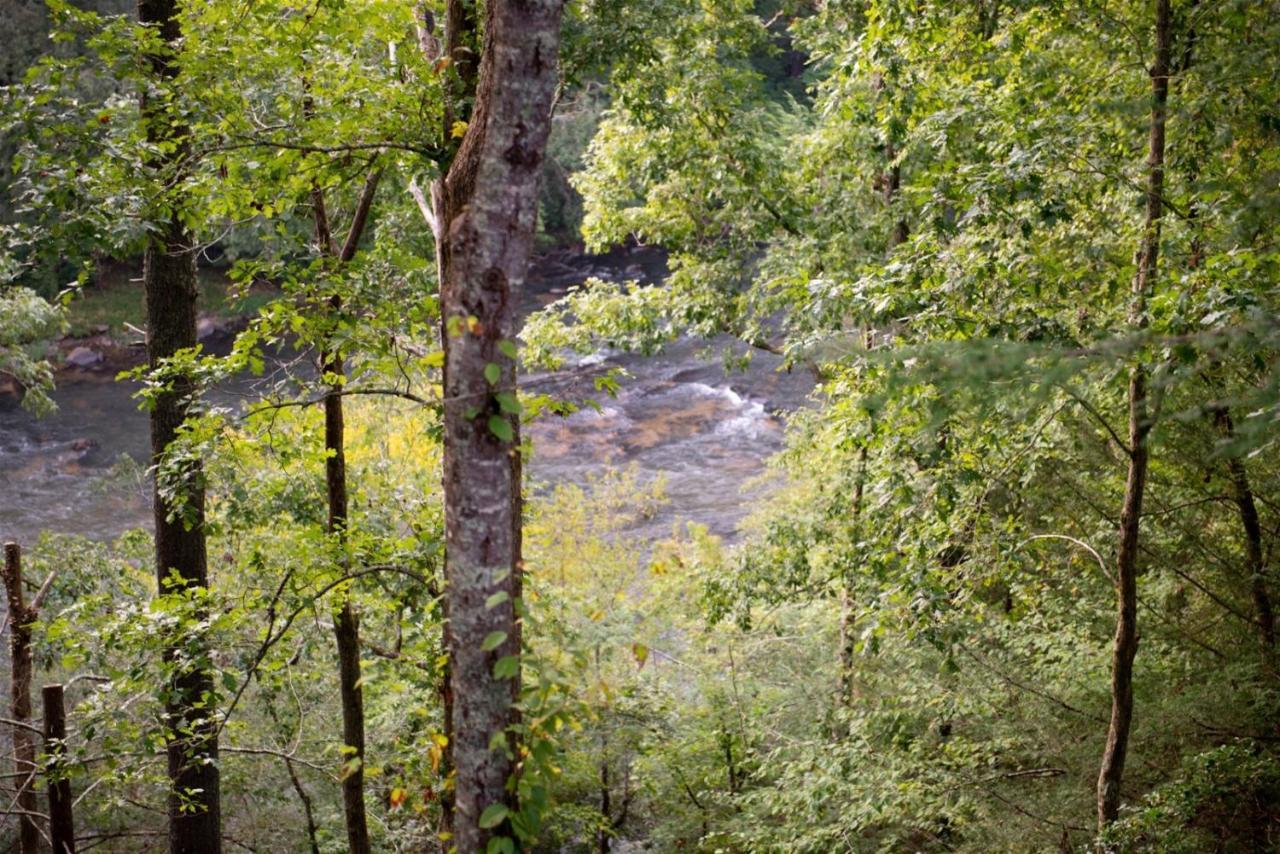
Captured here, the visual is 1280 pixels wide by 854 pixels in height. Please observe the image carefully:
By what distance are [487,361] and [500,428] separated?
22 cm

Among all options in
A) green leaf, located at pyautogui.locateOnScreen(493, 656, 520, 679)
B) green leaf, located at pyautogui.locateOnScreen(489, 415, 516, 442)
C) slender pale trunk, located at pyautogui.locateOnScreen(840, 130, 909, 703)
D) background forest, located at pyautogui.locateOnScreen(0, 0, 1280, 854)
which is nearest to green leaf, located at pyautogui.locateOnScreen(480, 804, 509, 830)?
background forest, located at pyautogui.locateOnScreen(0, 0, 1280, 854)

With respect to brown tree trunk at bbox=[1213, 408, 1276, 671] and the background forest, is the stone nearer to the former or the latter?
the background forest

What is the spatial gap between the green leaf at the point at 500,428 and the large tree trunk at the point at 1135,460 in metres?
2.61

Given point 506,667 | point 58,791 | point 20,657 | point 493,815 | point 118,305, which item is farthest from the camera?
point 118,305

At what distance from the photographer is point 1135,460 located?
13.5ft

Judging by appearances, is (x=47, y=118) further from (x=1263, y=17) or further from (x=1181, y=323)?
(x=1263, y=17)

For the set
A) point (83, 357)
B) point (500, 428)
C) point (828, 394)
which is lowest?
point (83, 357)

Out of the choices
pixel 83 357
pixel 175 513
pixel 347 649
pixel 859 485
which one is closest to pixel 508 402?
pixel 175 513

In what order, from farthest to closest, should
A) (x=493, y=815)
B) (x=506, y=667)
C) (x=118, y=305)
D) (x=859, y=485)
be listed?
(x=118, y=305), (x=859, y=485), (x=493, y=815), (x=506, y=667)

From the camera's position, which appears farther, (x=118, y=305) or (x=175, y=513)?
(x=118, y=305)

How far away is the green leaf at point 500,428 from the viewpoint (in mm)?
2871

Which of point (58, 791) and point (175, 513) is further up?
point (175, 513)

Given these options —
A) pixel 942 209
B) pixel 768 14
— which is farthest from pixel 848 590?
pixel 768 14

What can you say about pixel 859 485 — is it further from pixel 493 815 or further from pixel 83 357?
pixel 83 357
